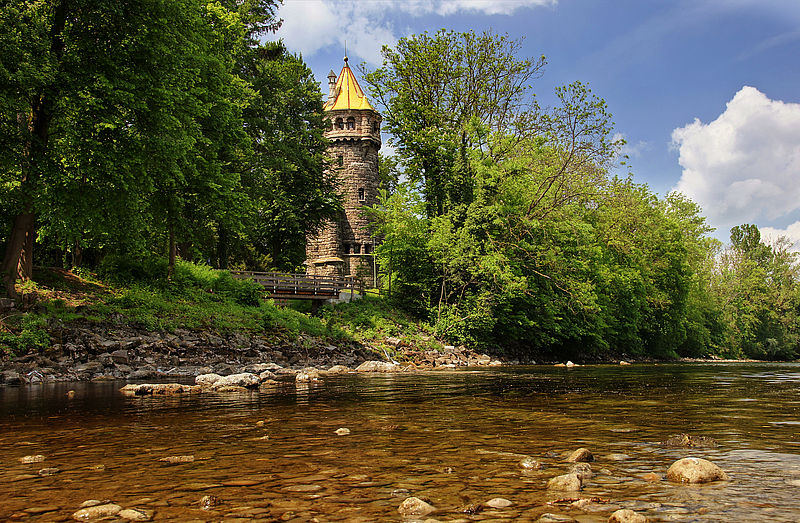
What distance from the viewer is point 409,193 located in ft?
117

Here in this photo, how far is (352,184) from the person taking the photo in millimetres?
60531

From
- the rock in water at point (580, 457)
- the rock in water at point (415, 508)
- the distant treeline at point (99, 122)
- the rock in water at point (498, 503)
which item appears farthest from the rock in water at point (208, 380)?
the rock in water at point (498, 503)

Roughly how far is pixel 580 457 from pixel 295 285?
101 feet

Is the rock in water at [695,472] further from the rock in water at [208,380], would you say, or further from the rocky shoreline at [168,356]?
the rocky shoreline at [168,356]

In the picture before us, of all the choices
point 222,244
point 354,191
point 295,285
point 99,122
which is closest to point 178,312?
point 99,122

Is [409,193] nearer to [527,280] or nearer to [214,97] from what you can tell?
[527,280]

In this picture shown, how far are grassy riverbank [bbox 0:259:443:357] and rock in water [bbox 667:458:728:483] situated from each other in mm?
18131

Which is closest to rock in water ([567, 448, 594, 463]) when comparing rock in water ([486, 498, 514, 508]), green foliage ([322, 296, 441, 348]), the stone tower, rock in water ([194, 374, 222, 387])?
rock in water ([486, 498, 514, 508])

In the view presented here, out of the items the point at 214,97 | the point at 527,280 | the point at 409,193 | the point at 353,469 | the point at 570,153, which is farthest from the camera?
the point at 409,193

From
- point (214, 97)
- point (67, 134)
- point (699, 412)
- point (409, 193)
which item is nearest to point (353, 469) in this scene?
point (699, 412)

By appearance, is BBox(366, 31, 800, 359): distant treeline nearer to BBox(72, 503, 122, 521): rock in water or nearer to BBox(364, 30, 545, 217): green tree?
BBox(364, 30, 545, 217): green tree

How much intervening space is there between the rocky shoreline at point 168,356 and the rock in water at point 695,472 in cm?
1506

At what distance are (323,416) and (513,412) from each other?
2.84 m

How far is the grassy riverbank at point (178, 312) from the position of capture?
1841 centimetres
